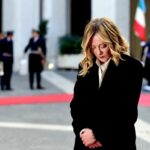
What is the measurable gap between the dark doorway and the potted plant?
2.23 m

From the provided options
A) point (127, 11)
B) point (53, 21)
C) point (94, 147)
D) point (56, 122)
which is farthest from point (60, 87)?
point (94, 147)

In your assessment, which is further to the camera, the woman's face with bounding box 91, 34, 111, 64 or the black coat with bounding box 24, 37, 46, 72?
the black coat with bounding box 24, 37, 46, 72

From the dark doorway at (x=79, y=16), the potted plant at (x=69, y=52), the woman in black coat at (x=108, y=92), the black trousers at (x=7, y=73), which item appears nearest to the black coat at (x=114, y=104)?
the woman in black coat at (x=108, y=92)

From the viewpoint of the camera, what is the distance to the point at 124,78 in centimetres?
384

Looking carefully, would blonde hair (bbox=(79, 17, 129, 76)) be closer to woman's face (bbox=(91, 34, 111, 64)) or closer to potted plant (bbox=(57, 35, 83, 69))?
woman's face (bbox=(91, 34, 111, 64))

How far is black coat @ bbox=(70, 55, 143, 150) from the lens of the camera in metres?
3.83

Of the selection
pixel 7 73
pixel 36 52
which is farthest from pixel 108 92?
pixel 7 73

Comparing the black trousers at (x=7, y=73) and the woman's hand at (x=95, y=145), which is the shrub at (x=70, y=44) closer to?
the black trousers at (x=7, y=73)

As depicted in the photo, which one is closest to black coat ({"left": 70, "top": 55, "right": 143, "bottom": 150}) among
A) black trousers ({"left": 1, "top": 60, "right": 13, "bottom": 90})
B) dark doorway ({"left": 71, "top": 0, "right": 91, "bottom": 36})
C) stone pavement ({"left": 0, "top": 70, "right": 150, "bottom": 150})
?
stone pavement ({"left": 0, "top": 70, "right": 150, "bottom": 150})

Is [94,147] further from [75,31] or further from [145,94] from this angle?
[75,31]

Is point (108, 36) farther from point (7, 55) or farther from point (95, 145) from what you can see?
point (7, 55)

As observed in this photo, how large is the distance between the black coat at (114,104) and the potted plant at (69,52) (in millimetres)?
23293

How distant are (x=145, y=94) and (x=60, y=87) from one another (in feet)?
11.8

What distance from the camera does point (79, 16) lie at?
102 feet
